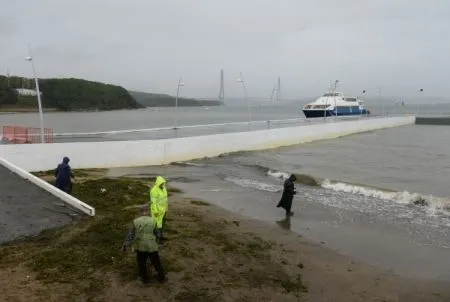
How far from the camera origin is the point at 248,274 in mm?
7949

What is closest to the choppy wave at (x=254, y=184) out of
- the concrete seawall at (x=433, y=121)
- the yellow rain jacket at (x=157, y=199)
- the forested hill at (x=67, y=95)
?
the yellow rain jacket at (x=157, y=199)

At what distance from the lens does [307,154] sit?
1347 inches

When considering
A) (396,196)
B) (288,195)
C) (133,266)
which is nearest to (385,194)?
(396,196)

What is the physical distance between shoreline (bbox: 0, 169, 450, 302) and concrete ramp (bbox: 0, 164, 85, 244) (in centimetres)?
54

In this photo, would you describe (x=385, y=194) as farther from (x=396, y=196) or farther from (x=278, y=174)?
(x=278, y=174)

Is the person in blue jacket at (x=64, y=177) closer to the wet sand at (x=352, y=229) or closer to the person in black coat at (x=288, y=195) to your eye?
Answer: the wet sand at (x=352, y=229)

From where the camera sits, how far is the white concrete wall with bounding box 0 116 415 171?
1848cm

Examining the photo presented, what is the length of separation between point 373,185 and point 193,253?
14.8 metres

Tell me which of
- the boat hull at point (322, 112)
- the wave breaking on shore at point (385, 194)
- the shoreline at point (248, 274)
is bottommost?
the wave breaking on shore at point (385, 194)

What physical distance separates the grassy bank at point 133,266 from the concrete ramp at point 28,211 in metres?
0.41

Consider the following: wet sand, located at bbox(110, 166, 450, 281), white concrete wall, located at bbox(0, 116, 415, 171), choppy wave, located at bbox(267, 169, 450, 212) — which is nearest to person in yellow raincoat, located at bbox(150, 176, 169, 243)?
wet sand, located at bbox(110, 166, 450, 281)

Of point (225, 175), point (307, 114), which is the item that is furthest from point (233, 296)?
point (307, 114)

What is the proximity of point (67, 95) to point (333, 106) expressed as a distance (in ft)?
369

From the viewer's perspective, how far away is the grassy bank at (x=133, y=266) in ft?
22.7
